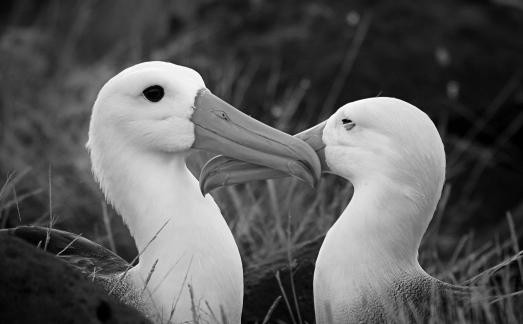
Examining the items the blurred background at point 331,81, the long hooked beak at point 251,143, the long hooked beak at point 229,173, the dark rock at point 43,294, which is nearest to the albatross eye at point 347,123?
the long hooked beak at point 251,143

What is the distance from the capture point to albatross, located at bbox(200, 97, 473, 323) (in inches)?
158

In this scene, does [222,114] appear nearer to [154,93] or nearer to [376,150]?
[154,93]

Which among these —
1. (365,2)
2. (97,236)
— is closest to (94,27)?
(365,2)

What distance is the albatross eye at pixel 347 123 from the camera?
422cm

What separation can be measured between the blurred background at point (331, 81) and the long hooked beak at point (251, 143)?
2.15 metres

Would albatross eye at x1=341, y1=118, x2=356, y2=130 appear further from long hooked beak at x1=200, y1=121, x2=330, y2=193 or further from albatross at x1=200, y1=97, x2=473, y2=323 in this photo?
long hooked beak at x1=200, y1=121, x2=330, y2=193

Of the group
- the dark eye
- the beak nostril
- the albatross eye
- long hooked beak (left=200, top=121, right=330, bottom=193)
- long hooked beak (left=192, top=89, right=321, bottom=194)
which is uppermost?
the dark eye

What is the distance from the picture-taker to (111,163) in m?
4.18

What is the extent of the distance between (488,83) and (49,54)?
4.68 metres

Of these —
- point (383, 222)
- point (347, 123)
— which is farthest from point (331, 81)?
point (383, 222)

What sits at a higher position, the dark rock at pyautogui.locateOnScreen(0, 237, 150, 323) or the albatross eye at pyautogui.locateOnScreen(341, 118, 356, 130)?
the albatross eye at pyautogui.locateOnScreen(341, 118, 356, 130)

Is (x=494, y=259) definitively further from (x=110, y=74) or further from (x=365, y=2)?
(x=110, y=74)

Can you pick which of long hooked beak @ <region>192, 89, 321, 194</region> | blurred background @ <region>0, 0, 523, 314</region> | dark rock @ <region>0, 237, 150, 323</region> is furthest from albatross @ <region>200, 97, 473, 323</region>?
blurred background @ <region>0, 0, 523, 314</region>

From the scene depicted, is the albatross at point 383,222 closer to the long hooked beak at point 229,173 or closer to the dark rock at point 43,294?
the long hooked beak at point 229,173
